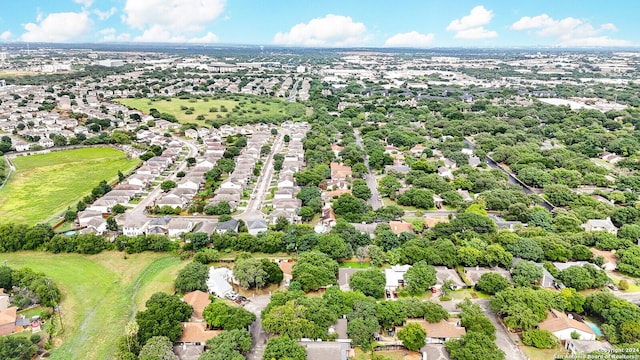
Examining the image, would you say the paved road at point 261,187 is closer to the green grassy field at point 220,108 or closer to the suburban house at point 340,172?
the suburban house at point 340,172

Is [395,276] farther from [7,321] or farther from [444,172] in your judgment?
[444,172]

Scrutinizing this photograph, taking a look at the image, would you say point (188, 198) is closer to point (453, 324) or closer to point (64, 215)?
point (64, 215)

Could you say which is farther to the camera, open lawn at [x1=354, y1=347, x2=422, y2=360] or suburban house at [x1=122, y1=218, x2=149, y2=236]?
suburban house at [x1=122, y1=218, x2=149, y2=236]

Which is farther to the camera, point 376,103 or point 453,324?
point 376,103

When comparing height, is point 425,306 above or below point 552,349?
above

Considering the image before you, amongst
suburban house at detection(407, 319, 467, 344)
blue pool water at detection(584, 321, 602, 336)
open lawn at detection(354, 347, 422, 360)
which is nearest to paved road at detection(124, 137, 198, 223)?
open lawn at detection(354, 347, 422, 360)

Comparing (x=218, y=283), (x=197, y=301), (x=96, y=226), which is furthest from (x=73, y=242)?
(x=197, y=301)

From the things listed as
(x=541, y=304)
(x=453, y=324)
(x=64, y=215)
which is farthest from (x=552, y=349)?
(x=64, y=215)

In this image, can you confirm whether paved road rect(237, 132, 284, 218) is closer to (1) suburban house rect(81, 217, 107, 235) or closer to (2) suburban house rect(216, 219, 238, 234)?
(2) suburban house rect(216, 219, 238, 234)
